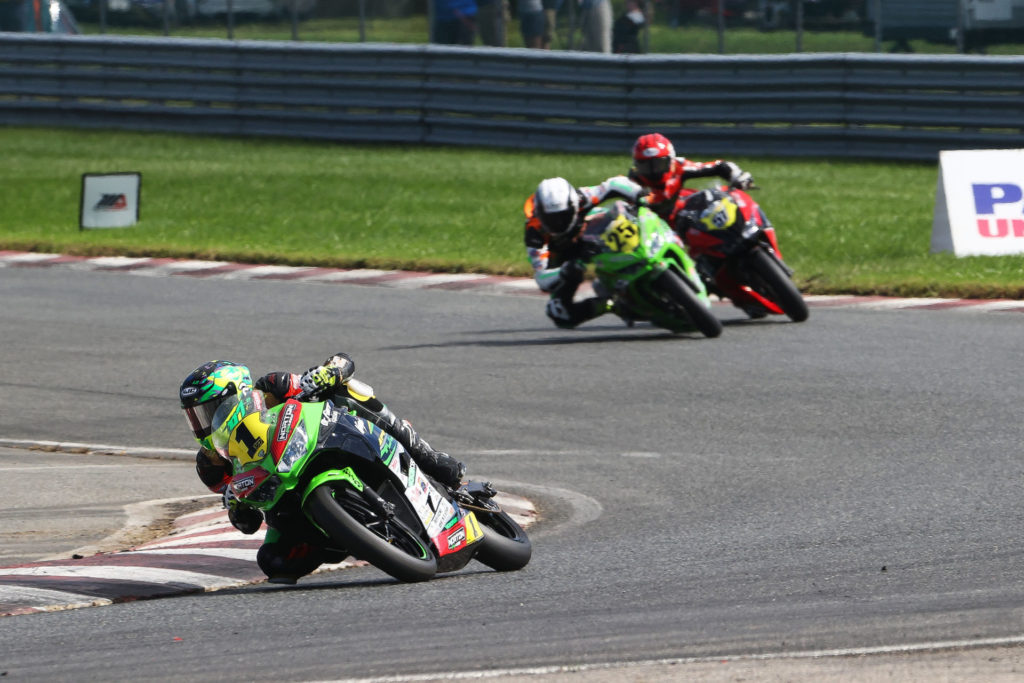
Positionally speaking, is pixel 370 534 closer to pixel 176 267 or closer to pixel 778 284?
pixel 778 284

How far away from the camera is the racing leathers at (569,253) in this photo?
1382cm

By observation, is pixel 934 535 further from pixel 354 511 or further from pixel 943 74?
pixel 943 74

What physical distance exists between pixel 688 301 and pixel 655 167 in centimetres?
143

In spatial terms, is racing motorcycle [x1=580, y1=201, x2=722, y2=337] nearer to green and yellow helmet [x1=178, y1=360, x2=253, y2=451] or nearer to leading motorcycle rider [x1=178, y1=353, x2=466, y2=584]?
leading motorcycle rider [x1=178, y1=353, x2=466, y2=584]

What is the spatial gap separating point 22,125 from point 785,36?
13022 mm

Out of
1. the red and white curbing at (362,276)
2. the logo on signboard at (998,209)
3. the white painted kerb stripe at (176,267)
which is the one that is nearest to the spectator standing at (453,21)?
the red and white curbing at (362,276)

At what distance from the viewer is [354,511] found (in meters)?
6.86

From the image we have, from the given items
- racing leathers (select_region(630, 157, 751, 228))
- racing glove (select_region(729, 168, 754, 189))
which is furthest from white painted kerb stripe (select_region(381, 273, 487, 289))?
racing glove (select_region(729, 168, 754, 189))

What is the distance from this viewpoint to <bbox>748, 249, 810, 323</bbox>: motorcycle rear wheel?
14.1 metres

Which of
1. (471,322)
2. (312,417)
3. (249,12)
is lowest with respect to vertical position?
(471,322)

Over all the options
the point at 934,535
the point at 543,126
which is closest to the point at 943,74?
the point at 543,126

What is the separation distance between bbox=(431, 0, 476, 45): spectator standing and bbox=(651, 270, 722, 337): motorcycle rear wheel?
14.0m

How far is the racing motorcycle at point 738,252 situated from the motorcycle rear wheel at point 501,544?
6.88m

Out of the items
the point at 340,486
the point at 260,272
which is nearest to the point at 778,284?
the point at 260,272
